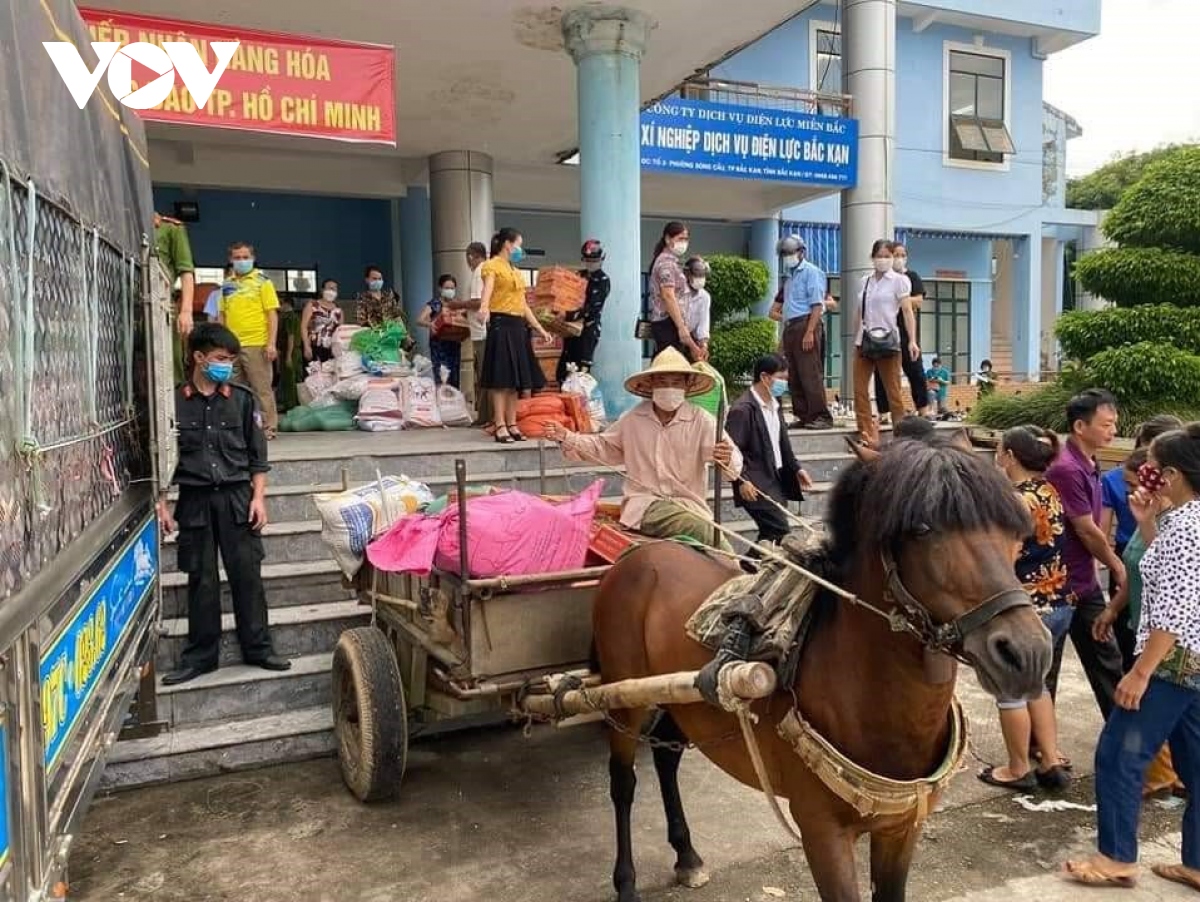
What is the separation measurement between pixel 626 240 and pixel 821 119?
4753 millimetres

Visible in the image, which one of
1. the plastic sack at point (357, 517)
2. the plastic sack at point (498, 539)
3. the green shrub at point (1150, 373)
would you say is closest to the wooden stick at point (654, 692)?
the plastic sack at point (498, 539)

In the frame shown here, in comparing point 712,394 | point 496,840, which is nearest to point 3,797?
point 496,840

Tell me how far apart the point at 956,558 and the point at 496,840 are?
2.65 metres

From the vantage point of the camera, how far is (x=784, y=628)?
8.81 feet

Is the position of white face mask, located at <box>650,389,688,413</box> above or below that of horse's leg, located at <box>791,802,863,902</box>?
above

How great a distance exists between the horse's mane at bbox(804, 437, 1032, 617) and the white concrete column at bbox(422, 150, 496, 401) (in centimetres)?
1034

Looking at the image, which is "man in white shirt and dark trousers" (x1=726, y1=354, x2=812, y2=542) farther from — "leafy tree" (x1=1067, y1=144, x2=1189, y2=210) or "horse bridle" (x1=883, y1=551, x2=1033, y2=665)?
"leafy tree" (x1=1067, y1=144, x2=1189, y2=210)

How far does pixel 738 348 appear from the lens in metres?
14.9

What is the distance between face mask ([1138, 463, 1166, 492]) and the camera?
3607 mm

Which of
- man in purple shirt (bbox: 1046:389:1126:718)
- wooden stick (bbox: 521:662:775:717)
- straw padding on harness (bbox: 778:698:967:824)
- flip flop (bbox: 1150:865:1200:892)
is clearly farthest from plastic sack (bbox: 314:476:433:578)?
flip flop (bbox: 1150:865:1200:892)

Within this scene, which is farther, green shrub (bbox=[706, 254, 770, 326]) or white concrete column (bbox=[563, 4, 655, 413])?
green shrub (bbox=[706, 254, 770, 326])

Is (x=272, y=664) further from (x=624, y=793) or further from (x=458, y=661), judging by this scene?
(x=624, y=793)

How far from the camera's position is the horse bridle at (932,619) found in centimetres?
211

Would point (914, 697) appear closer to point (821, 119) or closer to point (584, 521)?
point (584, 521)
